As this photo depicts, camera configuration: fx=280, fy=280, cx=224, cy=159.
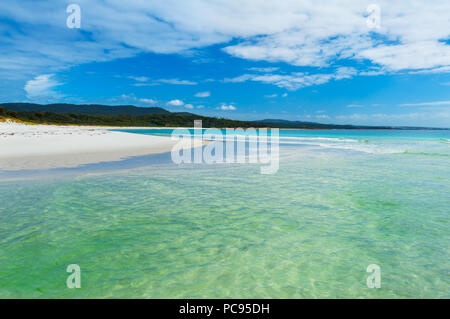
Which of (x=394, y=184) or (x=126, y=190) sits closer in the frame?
(x=126, y=190)

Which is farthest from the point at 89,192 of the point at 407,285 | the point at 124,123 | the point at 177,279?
the point at 124,123

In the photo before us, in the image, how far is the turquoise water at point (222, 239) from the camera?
415 cm

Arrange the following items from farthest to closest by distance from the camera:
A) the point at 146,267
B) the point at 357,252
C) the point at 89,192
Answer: the point at 89,192 → the point at 357,252 → the point at 146,267

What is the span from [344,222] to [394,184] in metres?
5.81

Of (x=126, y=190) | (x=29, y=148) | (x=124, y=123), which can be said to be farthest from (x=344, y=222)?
(x=124, y=123)

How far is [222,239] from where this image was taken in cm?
578

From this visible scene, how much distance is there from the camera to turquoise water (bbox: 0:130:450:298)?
415 centimetres

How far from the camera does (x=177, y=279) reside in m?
4.30

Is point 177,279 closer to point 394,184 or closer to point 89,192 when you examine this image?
point 89,192
